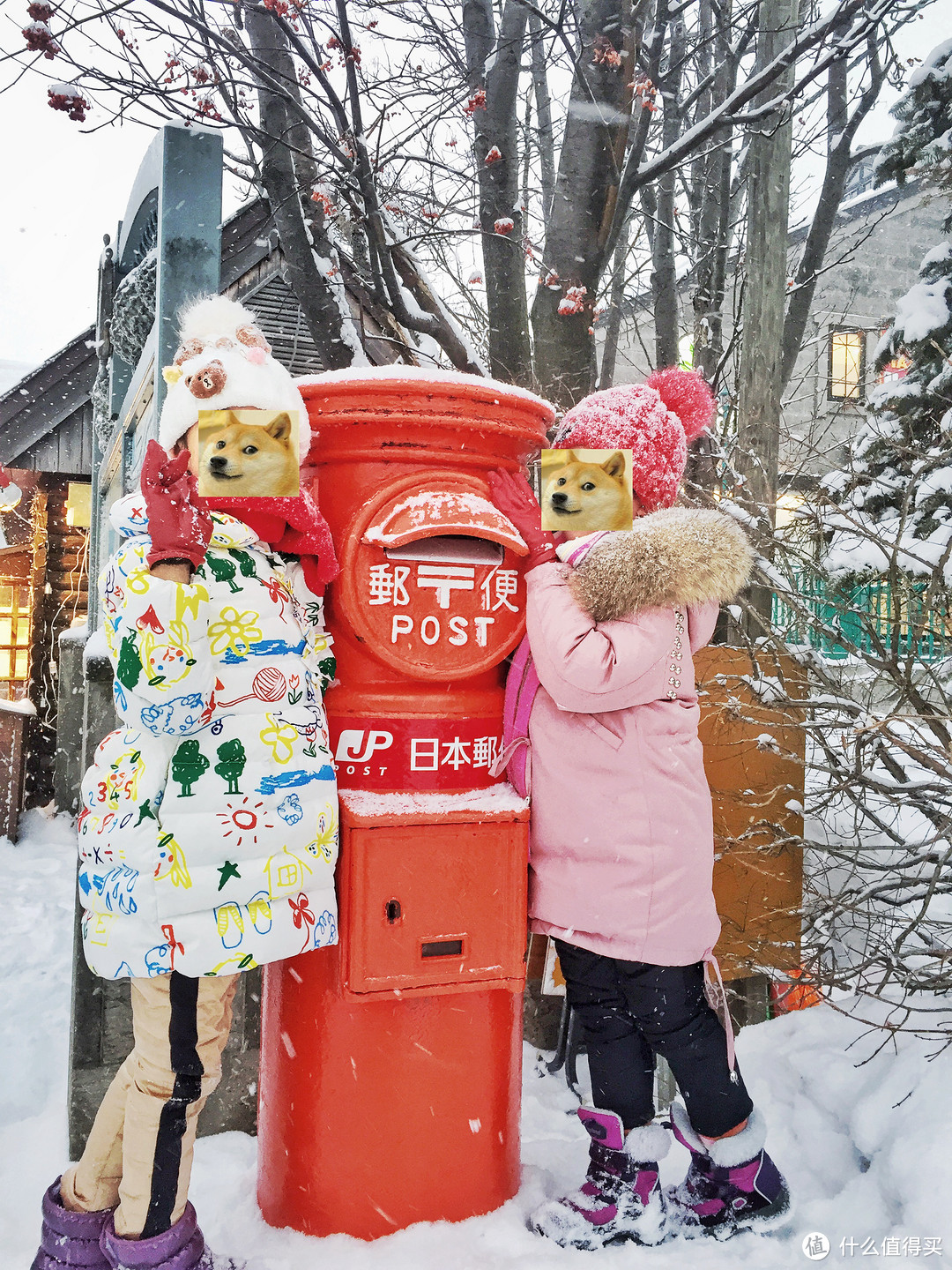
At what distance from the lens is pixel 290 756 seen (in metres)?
1.76

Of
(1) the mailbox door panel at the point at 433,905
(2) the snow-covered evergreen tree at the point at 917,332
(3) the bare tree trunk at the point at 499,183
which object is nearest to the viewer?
(1) the mailbox door panel at the point at 433,905

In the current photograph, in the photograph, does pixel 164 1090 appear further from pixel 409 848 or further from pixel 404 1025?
pixel 409 848

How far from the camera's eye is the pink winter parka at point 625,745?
6.29ft

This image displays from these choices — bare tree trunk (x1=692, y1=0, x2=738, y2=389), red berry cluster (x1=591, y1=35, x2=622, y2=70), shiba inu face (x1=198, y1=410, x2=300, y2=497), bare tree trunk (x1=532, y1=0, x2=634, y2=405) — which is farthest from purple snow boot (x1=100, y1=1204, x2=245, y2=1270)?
bare tree trunk (x1=692, y1=0, x2=738, y2=389)

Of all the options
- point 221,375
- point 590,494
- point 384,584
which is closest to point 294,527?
point 384,584

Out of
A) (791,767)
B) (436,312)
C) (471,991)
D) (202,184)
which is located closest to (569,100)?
(436,312)

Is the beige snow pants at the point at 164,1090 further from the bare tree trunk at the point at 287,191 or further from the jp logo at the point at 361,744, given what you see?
the bare tree trunk at the point at 287,191

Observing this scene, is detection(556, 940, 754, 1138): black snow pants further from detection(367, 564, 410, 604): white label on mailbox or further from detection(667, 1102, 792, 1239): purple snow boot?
detection(367, 564, 410, 604): white label on mailbox

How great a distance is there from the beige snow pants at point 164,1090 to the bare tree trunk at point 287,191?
3.50 meters

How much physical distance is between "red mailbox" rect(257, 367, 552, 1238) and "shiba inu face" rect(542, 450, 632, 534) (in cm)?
26

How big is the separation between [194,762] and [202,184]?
173 cm

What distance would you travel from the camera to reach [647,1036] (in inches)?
81.4

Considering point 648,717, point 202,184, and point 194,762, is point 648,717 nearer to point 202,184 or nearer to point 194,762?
point 194,762

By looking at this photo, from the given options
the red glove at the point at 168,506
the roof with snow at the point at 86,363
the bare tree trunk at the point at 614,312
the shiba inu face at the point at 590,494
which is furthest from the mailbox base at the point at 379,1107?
the bare tree trunk at the point at 614,312
